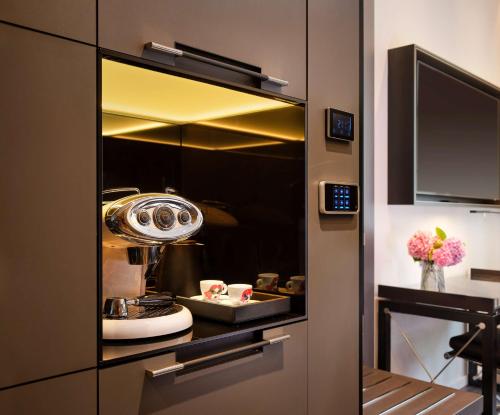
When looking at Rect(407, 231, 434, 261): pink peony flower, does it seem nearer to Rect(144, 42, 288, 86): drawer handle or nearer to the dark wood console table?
the dark wood console table

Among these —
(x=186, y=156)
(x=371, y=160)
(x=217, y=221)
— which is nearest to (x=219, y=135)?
(x=186, y=156)

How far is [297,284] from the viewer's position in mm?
1347

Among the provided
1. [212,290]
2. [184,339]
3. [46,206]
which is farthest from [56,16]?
[212,290]

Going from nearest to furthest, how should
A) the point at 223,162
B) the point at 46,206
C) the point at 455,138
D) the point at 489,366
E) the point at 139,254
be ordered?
the point at 46,206 → the point at 139,254 → the point at 223,162 → the point at 489,366 → the point at 455,138

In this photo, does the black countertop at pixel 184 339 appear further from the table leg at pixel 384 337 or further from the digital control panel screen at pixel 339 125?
the table leg at pixel 384 337

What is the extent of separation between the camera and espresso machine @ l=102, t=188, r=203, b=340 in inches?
40.4

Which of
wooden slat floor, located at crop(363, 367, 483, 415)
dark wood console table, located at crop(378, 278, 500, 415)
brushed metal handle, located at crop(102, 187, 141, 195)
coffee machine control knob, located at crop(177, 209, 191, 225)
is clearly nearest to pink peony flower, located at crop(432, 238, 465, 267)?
dark wood console table, located at crop(378, 278, 500, 415)

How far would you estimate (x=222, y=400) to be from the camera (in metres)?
1.12

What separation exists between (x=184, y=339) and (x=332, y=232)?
54 centimetres

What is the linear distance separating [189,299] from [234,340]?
26 centimetres

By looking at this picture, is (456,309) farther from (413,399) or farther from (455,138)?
(455,138)

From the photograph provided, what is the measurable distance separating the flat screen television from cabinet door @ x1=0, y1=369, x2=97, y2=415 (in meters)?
2.24

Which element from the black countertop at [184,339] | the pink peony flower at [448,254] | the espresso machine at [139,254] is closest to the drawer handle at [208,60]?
the espresso machine at [139,254]

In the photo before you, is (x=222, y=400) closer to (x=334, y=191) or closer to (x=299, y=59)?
(x=334, y=191)
